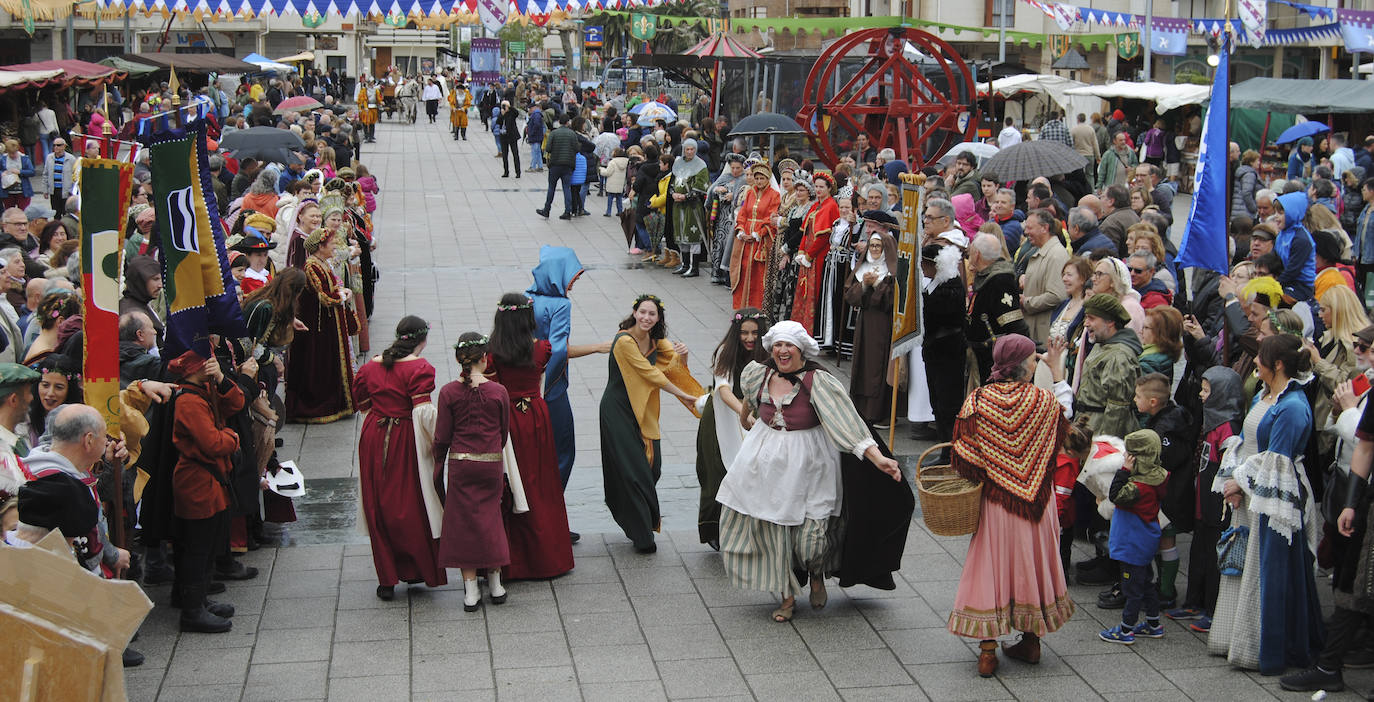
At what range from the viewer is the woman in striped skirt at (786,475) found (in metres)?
6.65

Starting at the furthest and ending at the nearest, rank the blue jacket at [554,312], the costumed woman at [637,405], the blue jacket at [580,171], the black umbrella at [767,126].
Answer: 1. the blue jacket at [580,171]
2. the black umbrella at [767,126]
3. the blue jacket at [554,312]
4. the costumed woman at [637,405]

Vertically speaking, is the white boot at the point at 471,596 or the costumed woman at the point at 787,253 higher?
the costumed woman at the point at 787,253

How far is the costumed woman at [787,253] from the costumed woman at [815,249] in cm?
27

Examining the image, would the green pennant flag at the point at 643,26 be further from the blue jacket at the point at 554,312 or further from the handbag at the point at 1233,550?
the handbag at the point at 1233,550

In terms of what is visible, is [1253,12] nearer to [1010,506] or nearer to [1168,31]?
[1168,31]

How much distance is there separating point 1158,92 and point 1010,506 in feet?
77.3

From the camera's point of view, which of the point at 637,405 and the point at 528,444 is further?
the point at 637,405

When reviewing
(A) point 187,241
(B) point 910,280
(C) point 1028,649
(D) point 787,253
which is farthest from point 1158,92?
(A) point 187,241

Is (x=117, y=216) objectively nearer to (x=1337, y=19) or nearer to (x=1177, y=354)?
(x=1177, y=354)

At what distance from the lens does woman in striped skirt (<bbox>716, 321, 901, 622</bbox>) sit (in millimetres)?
6648

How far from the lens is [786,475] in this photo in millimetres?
6668

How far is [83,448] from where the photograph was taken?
17.8ft

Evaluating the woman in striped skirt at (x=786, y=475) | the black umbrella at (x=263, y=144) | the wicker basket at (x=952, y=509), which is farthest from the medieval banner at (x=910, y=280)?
the black umbrella at (x=263, y=144)

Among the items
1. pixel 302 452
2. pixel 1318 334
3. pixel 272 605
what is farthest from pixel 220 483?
pixel 1318 334
